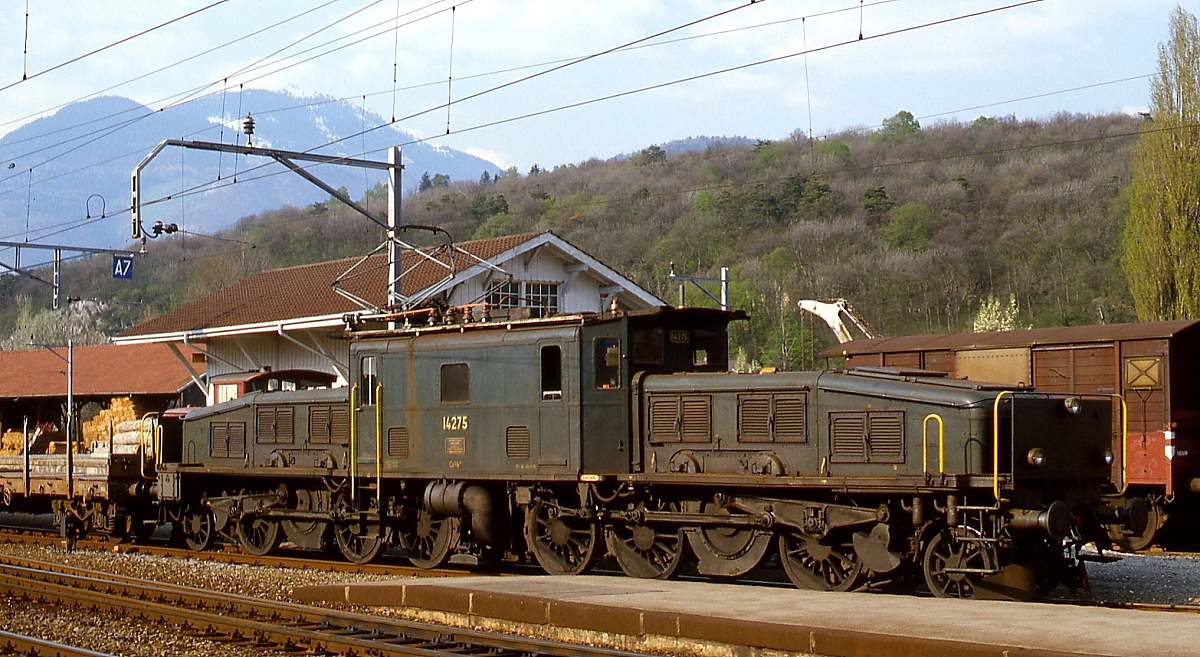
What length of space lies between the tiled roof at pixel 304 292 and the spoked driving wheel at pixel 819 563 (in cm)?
1567

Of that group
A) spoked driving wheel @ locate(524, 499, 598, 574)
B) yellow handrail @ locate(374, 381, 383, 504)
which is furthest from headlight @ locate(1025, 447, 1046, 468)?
yellow handrail @ locate(374, 381, 383, 504)

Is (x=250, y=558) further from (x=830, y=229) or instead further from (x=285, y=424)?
(x=830, y=229)

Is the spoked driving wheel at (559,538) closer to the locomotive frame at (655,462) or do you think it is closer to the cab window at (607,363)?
the locomotive frame at (655,462)

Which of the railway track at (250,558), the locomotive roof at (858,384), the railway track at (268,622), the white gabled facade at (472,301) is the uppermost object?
the white gabled facade at (472,301)

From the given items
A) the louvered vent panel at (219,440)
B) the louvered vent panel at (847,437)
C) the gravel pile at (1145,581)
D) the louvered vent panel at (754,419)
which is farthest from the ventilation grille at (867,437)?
the louvered vent panel at (219,440)

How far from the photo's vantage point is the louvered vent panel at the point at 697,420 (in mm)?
14023

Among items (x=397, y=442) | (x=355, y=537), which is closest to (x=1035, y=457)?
(x=397, y=442)

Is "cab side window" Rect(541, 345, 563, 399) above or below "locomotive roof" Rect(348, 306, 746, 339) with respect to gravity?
below

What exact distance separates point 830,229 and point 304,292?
5365cm

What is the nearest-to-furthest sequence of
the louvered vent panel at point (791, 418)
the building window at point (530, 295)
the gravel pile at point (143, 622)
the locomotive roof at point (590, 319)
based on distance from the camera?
the gravel pile at point (143, 622)
the louvered vent panel at point (791, 418)
the locomotive roof at point (590, 319)
the building window at point (530, 295)

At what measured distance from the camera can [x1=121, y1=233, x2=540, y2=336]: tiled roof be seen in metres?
29.4

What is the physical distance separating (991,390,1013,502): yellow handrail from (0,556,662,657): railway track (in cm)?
426

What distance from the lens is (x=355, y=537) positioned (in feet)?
58.4

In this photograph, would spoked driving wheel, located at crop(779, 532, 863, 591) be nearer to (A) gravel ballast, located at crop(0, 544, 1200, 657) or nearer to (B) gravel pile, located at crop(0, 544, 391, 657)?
(A) gravel ballast, located at crop(0, 544, 1200, 657)
